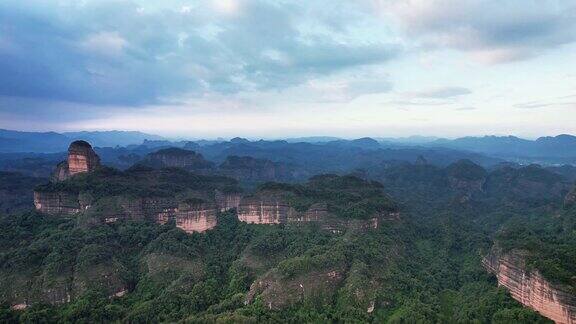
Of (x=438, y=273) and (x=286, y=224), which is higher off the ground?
(x=286, y=224)

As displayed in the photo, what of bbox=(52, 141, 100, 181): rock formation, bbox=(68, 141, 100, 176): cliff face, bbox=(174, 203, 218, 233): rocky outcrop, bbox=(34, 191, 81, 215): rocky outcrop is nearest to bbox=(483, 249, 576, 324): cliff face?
bbox=(174, 203, 218, 233): rocky outcrop

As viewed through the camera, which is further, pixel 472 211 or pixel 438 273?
pixel 472 211

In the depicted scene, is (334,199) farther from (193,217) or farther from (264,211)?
(193,217)

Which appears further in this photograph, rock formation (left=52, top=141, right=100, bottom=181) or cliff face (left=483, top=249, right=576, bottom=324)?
rock formation (left=52, top=141, right=100, bottom=181)

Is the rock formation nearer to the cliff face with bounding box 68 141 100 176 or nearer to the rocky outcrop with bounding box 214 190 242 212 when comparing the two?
the cliff face with bounding box 68 141 100 176

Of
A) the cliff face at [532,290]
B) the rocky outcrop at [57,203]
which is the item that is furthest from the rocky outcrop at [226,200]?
the cliff face at [532,290]

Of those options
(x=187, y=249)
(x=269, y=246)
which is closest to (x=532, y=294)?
(x=269, y=246)

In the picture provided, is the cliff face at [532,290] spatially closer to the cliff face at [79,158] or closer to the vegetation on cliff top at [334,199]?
the vegetation on cliff top at [334,199]

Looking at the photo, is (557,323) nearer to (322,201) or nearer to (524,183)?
(322,201)

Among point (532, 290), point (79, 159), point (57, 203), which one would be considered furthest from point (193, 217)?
point (532, 290)
